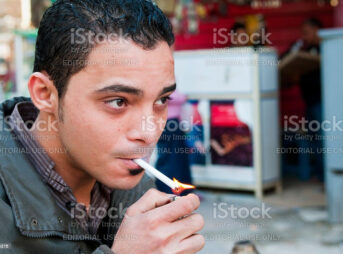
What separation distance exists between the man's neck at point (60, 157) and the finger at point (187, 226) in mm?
496

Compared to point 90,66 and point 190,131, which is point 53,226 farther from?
point 190,131

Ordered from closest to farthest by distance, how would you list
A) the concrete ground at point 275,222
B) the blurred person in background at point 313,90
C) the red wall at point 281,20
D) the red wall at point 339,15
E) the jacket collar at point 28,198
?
the jacket collar at point 28,198 < the concrete ground at point 275,222 < the blurred person in background at point 313,90 < the red wall at point 339,15 < the red wall at point 281,20

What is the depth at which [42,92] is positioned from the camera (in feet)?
5.38

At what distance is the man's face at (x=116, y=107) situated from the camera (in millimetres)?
1506

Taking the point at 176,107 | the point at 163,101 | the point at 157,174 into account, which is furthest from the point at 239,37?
the point at 157,174

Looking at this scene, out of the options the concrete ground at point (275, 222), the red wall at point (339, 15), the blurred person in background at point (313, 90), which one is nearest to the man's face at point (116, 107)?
the concrete ground at point (275, 222)

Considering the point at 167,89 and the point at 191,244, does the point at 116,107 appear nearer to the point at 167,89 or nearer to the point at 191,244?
the point at 167,89

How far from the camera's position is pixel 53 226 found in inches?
60.2

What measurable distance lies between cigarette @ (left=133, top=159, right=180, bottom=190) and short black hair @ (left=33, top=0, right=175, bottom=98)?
345 millimetres

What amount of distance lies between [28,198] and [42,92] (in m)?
0.36

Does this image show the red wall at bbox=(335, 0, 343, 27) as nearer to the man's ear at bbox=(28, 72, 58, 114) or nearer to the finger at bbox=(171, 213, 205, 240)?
the man's ear at bbox=(28, 72, 58, 114)

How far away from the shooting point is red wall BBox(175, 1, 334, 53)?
27.7 ft

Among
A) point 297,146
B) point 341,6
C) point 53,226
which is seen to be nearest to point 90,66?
point 53,226

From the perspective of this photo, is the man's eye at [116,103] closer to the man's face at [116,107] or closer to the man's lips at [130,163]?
the man's face at [116,107]
